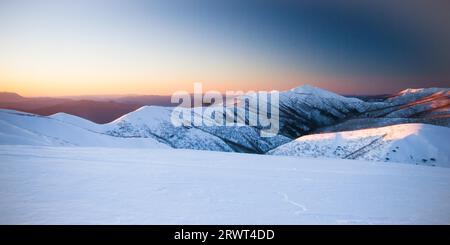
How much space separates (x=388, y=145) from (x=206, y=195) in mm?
36690

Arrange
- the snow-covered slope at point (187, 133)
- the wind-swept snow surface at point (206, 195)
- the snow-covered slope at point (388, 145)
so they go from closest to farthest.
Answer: the wind-swept snow surface at point (206, 195) → the snow-covered slope at point (388, 145) → the snow-covered slope at point (187, 133)

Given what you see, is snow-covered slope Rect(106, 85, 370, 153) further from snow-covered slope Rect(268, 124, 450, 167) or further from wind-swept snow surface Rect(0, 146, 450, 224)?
wind-swept snow surface Rect(0, 146, 450, 224)

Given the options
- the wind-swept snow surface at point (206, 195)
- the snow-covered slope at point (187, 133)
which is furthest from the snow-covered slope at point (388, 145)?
the snow-covered slope at point (187, 133)

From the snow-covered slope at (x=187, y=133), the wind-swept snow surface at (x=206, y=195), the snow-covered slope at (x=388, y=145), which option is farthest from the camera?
the snow-covered slope at (x=187, y=133)

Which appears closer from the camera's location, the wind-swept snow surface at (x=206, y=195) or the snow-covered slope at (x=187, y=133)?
the wind-swept snow surface at (x=206, y=195)

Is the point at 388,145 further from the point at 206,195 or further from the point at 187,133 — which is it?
the point at 187,133

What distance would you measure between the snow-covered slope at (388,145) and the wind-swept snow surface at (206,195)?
26594 mm

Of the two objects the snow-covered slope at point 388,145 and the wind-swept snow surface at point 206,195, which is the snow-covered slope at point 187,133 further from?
the wind-swept snow surface at point 206,195

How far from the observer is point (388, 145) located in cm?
3550

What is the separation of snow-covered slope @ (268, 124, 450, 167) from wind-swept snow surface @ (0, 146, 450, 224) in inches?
1047

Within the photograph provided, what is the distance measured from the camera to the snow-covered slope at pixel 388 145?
101 feet

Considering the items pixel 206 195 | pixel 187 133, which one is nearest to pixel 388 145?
pixel 206 195

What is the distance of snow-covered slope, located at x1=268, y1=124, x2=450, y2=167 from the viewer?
30.8m
